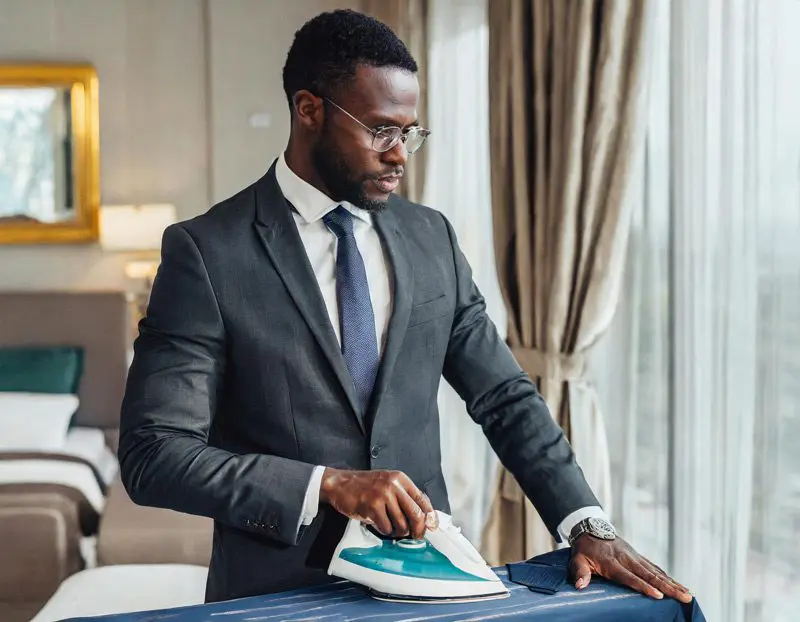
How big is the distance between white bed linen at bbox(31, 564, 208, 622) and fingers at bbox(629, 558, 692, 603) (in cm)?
147

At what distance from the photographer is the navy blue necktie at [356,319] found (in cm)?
150

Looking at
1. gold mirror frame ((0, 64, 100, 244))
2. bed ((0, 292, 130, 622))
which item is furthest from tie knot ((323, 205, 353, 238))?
gold mirror frame ((0, 64, 100, 244))

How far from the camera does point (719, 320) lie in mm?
2508

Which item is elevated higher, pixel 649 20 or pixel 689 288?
pixel 649 20

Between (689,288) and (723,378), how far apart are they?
0.28m

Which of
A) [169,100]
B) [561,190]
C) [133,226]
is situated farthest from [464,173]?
[169,100]

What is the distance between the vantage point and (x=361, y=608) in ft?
4.23

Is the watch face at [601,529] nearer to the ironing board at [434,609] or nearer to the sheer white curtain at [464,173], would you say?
the ironing board at [434,609]

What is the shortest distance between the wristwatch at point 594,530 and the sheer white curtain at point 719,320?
987mm

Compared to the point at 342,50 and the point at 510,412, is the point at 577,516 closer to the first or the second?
the point at 510,412

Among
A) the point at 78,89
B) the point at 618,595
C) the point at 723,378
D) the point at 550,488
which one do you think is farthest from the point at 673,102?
the point at 78,89

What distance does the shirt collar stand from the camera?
157 centimetres

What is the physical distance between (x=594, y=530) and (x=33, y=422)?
375 cm

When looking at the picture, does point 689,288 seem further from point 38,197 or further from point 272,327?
point 38,197
